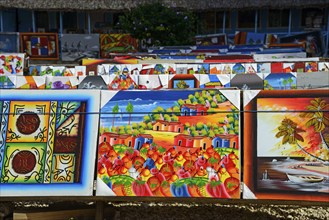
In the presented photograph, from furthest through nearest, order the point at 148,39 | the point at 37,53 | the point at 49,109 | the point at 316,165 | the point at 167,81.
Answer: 1. the point at 37,53
2. the point at 148,39
3. the point at 167,81
4. the point at 49,109
5. the point at 316,165

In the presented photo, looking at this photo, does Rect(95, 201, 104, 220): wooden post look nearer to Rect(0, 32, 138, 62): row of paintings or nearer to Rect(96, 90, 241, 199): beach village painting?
Rect(96, 90, 241, 199): beach village painting

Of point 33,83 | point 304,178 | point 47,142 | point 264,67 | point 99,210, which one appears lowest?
point 99,210

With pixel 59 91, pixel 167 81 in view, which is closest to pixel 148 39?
pixel 167 81

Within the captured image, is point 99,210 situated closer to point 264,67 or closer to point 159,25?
point 264,67

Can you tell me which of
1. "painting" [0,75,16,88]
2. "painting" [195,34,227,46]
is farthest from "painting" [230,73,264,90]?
"painting" [195,34,227,46]

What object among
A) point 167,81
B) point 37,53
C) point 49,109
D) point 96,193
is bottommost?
point 96,193

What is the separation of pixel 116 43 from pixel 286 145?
16.8 m

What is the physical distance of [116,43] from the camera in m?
20.7

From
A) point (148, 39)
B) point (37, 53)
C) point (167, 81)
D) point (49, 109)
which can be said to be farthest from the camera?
point (37, 53)

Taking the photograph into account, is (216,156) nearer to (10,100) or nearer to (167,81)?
(10,100)

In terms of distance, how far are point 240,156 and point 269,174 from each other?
0.32 m

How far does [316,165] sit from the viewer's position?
4.46 meters

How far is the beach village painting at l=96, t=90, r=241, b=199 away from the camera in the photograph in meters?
4.51

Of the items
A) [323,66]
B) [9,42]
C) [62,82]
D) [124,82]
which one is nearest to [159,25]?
[9,42]
